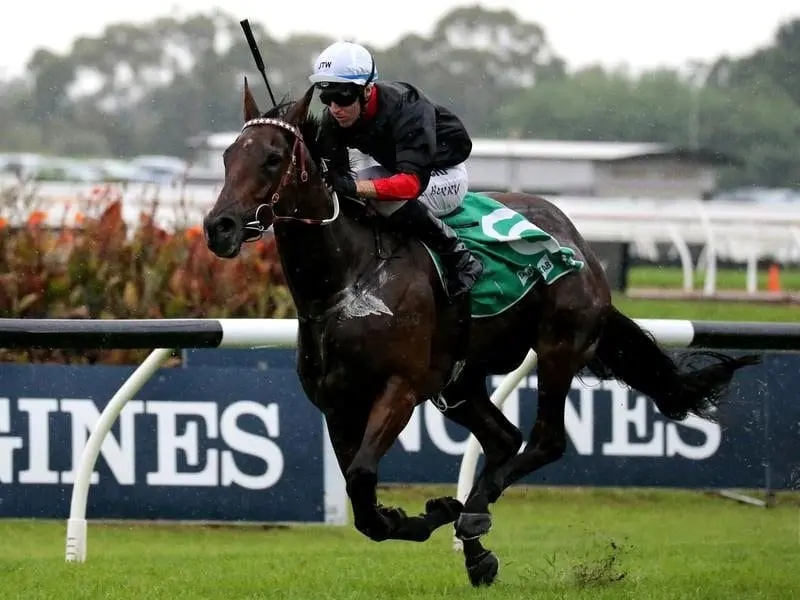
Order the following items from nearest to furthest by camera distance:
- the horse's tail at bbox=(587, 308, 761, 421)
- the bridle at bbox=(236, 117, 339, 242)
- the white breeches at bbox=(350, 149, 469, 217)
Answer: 1. the bridle at bbox=(236, 117, 339, 242)
2. the white breeches at bbox=(350, 149, 469, 217)
3. the horse's tail at bbox=(587, 308, 761, 421)

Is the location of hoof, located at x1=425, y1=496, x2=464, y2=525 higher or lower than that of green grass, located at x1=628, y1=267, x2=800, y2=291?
higher

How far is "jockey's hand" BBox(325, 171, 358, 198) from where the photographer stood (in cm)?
508

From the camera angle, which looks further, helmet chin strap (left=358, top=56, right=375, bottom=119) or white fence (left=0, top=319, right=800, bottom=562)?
white fence (left=0, top=319, right=800, bottom=562)

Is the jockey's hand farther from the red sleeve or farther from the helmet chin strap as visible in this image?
the helmet chin strap

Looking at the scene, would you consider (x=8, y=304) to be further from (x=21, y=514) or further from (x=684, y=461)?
(x=684, y=461)

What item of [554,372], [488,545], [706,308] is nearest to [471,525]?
[554,372]

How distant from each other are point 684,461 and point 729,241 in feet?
34.3

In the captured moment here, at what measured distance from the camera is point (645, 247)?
17844 millimetres

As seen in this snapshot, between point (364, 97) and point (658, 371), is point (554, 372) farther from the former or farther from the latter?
point (364, 97)

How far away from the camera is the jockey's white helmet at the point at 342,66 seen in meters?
5.02

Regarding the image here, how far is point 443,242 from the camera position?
5.38 m

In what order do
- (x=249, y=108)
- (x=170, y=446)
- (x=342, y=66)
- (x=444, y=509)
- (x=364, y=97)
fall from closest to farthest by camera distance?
(x=249, y=108)
(x=342, y=66)
(x=364, y=97)
(x=444, y=509)
(x=170, y=446)

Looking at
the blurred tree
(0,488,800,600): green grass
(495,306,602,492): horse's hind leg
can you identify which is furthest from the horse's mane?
the blurred tree

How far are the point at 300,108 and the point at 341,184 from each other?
11.5 inches
